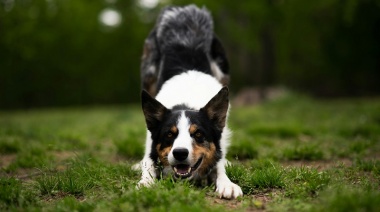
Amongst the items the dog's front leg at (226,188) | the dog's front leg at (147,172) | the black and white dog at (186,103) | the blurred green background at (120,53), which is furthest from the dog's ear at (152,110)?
the blurred green background at (120,53)

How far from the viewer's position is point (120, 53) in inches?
1140

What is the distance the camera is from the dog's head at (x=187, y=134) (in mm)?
4664

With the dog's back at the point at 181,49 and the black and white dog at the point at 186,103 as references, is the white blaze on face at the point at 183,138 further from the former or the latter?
the dog's back at the point at 181,49

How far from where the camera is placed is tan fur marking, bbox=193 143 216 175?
15.5ft

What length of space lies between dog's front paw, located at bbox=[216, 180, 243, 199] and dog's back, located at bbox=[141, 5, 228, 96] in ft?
8.82

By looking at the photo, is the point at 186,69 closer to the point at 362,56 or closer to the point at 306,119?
the point at 306,119

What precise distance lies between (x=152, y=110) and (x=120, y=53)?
24427mm

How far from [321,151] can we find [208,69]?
7.31 ft

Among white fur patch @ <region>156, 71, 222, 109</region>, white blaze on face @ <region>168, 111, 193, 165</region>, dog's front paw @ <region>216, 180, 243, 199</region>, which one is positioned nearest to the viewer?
dog's front paw @ <region>216, 180, 243, 199</region>

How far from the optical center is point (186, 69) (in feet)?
22.7

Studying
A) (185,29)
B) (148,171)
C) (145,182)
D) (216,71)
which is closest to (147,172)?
(148,171)

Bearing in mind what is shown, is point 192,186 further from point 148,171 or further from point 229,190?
point 148,171

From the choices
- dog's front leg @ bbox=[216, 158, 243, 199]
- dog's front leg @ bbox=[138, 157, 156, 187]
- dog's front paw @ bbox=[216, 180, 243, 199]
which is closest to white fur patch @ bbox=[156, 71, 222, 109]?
dog's front leg @ bbox=[138, 157, 156, 187]

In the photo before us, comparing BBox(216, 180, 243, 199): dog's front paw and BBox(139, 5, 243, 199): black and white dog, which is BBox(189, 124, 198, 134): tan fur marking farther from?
BBox(216, 180, 243, 199): dog's front paw
